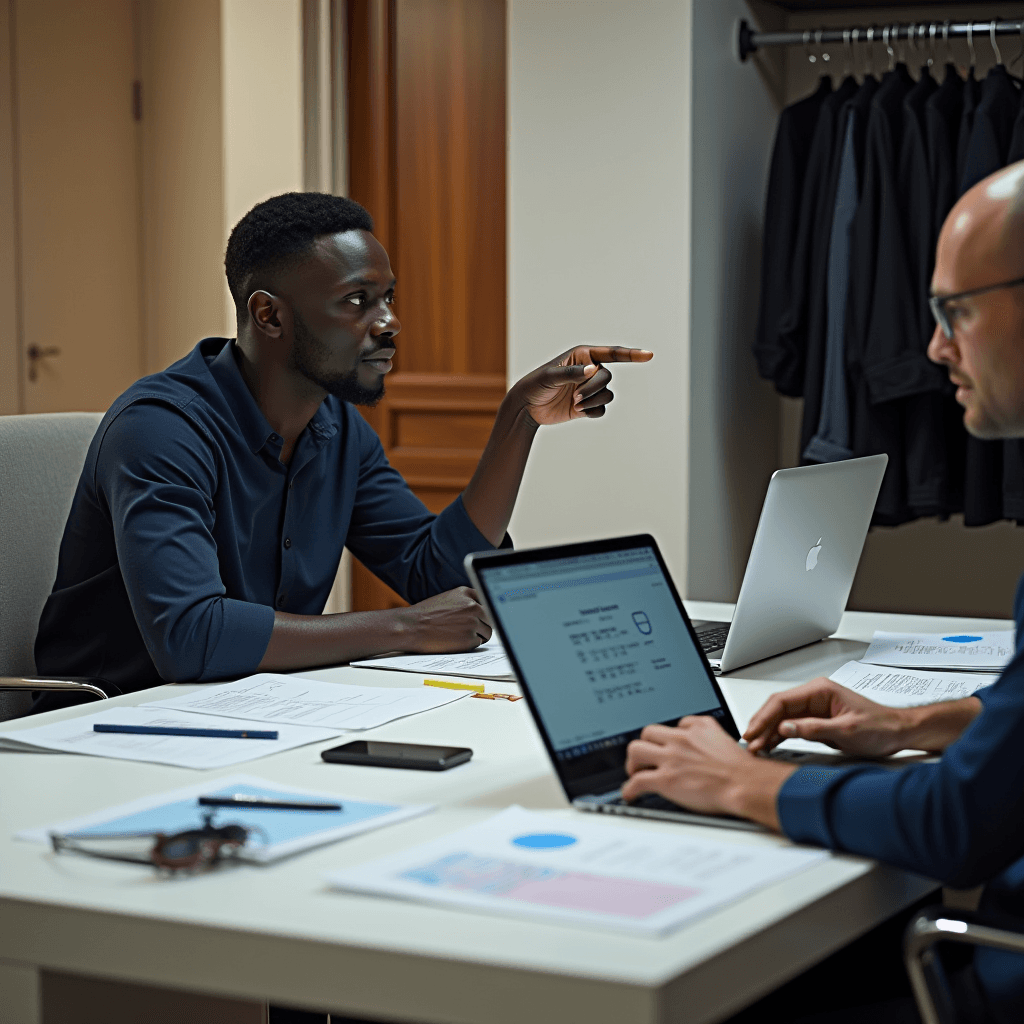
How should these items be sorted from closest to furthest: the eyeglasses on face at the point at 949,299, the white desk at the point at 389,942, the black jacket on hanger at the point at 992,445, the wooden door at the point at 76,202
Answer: the white desk at the point at 389,942 → the eyeglasses on face at the point at 949,299 → the black jacket on hanger at the point at 992,445 → the wooden door at the point at 76,202

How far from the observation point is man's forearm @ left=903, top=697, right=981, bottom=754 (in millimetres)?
1365

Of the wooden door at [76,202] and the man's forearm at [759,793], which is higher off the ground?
the wooden door at [76,202]

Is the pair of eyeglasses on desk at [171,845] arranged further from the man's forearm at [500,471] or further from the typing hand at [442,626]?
the man's forearm at [500,471]

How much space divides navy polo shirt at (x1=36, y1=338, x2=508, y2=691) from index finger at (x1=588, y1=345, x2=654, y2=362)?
1.06 ft

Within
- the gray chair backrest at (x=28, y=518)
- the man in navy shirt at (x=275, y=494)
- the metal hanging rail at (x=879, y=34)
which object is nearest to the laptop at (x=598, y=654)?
the man in navy shirt at (x=275, y=494)

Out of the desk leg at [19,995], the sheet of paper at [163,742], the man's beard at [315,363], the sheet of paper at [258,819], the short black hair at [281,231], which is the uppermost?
the short black hair at [281,231]

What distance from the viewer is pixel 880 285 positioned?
3236 mm

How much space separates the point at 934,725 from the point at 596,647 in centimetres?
34

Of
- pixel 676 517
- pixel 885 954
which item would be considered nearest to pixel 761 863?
pixel 885 954

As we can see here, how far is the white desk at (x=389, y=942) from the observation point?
0.88 m

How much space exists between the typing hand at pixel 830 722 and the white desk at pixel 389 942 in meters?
0.22

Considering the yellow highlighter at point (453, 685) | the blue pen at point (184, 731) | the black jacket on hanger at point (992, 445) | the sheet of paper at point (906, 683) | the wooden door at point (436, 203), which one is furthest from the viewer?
the wooden door at point (436, 203)

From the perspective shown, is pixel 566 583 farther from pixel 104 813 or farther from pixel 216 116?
pixel 216 116

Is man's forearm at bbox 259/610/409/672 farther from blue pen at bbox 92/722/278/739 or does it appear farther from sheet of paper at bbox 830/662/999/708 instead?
sheet of paper at bbox 830/662/999/708
